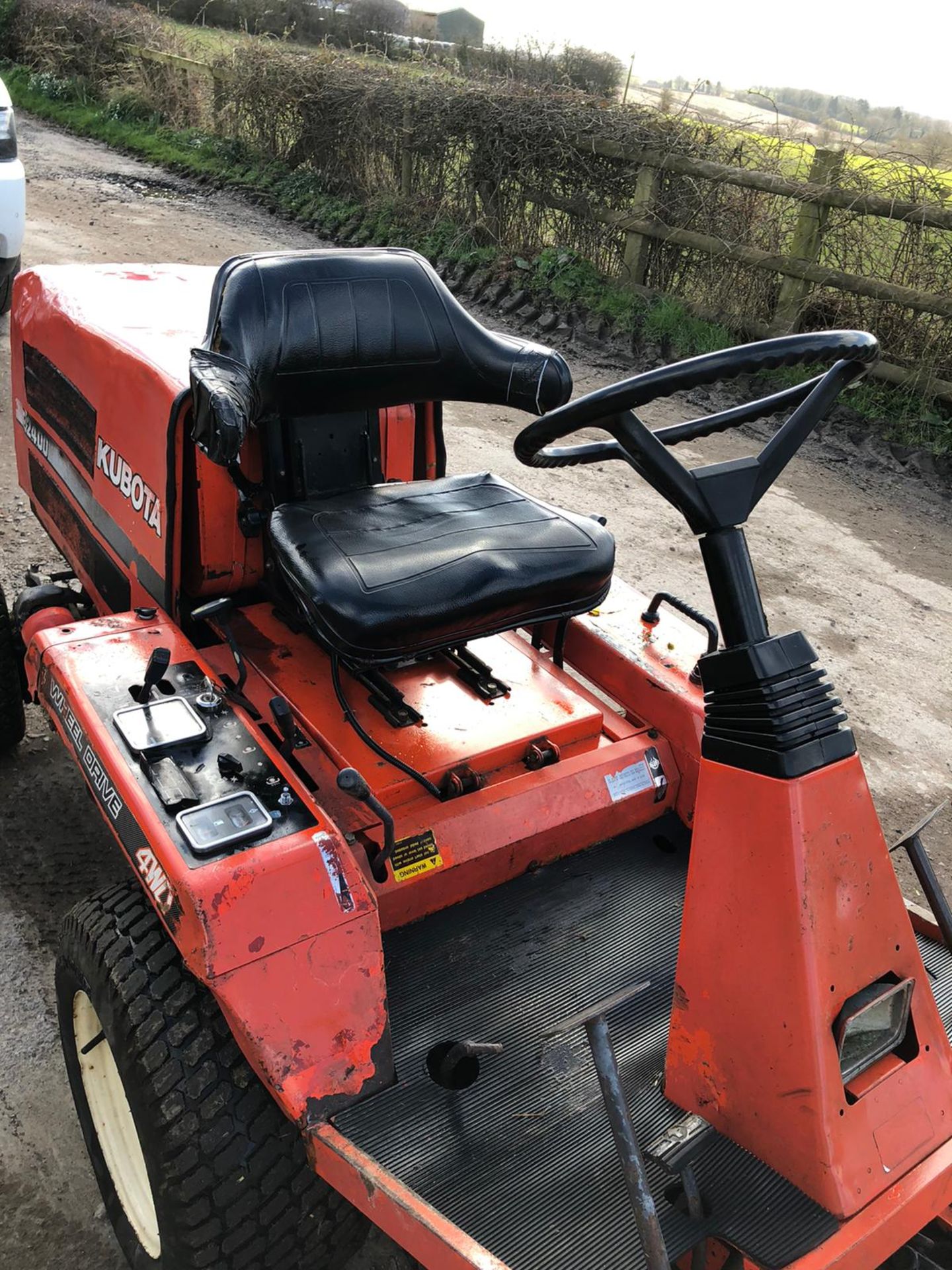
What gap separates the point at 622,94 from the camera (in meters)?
7.78

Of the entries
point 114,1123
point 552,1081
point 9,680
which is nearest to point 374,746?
point 552,1081

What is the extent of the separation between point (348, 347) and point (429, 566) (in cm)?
57

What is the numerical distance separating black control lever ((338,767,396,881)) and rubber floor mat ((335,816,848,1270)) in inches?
7.8

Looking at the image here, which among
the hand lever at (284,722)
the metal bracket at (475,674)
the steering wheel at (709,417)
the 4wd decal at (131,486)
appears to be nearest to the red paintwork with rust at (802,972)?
the steering wheel at (709,417)

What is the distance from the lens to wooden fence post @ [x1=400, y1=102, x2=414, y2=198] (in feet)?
27.7

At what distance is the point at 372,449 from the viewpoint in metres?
2.46

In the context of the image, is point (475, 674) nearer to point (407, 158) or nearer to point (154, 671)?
point (154, 671)

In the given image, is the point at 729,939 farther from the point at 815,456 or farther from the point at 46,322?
the point at 815,456

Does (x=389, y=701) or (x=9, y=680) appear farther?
(x=9, y=680)

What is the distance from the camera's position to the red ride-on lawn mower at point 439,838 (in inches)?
54.4

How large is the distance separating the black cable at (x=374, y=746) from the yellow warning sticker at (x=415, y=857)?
9 centimetres

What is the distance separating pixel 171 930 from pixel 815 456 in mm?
4979

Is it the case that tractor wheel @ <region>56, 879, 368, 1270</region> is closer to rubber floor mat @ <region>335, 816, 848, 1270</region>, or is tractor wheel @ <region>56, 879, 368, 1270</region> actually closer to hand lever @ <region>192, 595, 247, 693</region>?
rubber floor mat @ <region>335, 816, 848, 1270</region>

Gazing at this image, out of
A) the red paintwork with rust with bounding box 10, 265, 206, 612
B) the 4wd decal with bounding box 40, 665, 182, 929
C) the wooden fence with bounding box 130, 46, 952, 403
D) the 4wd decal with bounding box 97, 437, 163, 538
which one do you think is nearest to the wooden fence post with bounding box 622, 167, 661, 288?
the wooden fence with bounding box 130, 46, 952, 403
